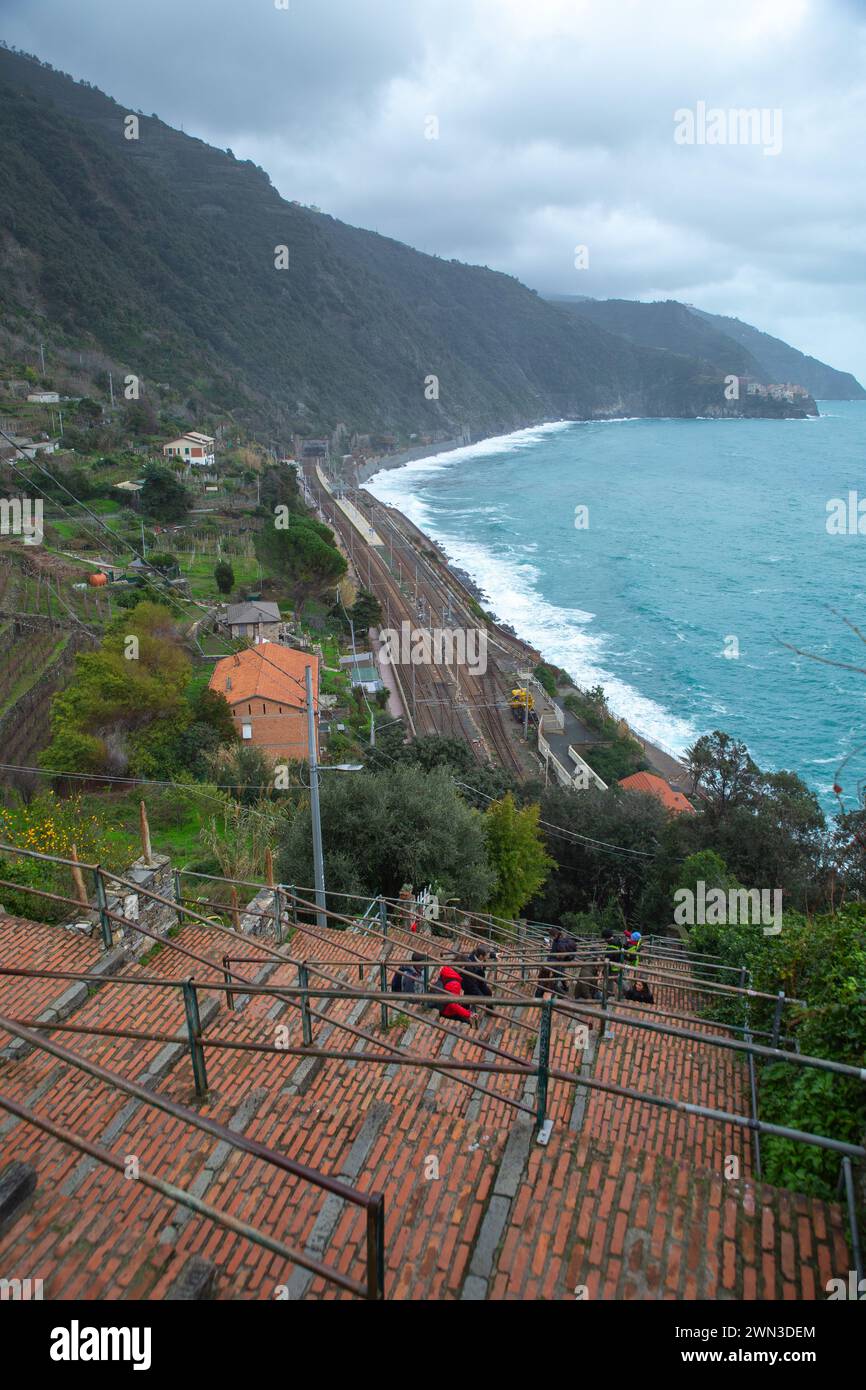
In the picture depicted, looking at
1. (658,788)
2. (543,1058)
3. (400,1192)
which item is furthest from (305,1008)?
(658,788)

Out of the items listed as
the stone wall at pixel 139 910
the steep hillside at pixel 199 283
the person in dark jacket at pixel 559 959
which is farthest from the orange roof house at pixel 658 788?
the steep hillside at pixel 199 283

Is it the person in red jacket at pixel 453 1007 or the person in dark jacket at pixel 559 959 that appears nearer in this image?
the person in red jacket at pixel 453 1007

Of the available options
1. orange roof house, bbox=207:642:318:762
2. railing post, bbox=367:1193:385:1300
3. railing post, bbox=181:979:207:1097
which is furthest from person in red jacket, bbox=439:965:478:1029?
orange roof house, bbox=207:642:318:762

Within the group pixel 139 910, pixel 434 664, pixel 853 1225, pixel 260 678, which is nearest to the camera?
pixel 853 1225

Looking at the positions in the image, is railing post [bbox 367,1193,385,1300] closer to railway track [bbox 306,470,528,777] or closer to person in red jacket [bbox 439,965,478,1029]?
person in red jacket [bbox 439,965,478,1029]

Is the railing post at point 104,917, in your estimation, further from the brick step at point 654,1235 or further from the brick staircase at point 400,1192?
the brick step at point 654,1235

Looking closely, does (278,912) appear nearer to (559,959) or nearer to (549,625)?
(559,959)
